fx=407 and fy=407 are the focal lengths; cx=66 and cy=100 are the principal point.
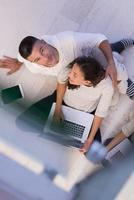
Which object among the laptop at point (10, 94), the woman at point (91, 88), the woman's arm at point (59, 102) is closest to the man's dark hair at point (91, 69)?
the woman at point (91, 88)

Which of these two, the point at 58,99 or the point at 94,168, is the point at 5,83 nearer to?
the point at 58,99

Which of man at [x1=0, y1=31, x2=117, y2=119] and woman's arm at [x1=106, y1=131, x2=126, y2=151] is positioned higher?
man at [x1=0, y1=31, x2=117, y2=119]

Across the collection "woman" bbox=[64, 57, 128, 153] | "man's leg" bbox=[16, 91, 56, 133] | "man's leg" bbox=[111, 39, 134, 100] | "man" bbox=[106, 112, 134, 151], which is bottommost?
"man's leg" bbox=[16, 91, 56, 133]

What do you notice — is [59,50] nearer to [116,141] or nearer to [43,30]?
[43,30]

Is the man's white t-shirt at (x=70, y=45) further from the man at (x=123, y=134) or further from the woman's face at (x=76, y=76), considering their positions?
the man at (x=123, y=134)

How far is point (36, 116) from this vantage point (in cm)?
184

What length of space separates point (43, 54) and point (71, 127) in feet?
1.40

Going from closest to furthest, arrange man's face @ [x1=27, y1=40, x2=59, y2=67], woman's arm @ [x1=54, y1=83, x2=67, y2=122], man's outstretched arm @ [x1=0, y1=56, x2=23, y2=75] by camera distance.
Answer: man's face @ [x1=27, y1=40, x2=59, y2=67] → woman's arm @ [x1=54, y1=83, x2=67, y2=122] → man's outstretched arm @ [x1=0, y1=56, x2=23, y2=75]

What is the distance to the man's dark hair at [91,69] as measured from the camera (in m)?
1.53

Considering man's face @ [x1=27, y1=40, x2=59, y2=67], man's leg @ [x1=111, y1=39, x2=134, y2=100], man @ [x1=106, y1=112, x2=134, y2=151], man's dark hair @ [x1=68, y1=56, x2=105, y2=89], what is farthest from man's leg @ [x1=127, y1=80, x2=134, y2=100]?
man's face @ [x1=27, y1=40, x2=59, y2=67]

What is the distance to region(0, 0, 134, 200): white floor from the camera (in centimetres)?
182

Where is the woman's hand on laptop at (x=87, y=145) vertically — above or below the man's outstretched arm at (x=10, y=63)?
below

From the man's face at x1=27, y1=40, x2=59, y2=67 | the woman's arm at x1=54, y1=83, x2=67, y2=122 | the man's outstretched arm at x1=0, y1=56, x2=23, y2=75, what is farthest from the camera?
the man's outstretched arm at x1=0, y1=56, x2=23, y2=75

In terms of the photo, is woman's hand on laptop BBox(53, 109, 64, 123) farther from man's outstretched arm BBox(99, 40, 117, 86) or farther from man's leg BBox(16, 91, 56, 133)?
man's outstretched arm BBox(99, 40, 117, 86)
